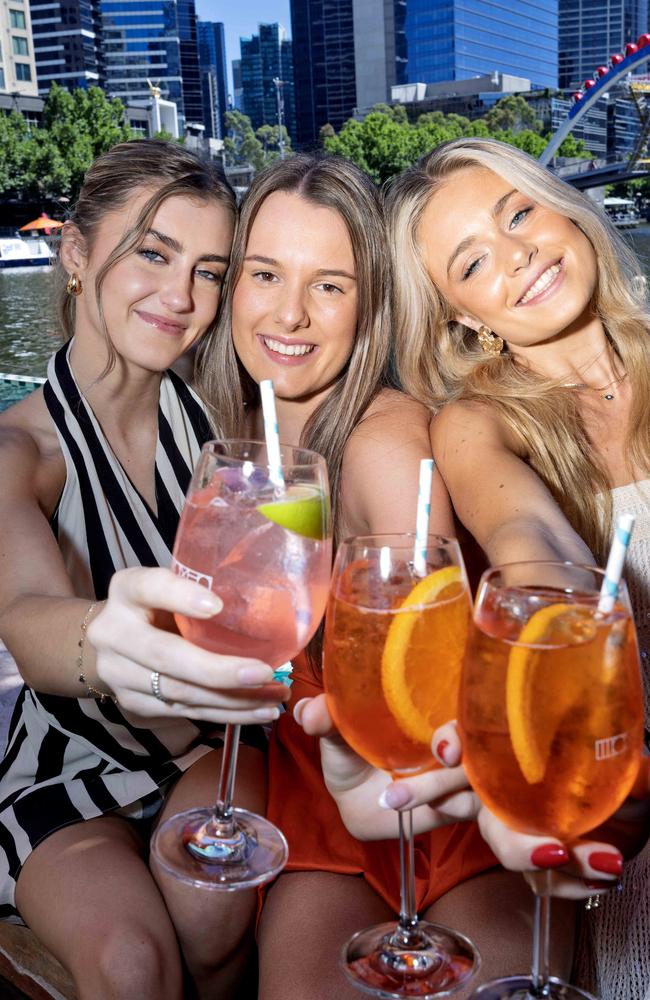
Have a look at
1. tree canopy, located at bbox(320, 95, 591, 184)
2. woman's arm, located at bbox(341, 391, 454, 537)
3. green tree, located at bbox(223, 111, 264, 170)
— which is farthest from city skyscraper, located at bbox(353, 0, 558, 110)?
woman's arm, located at bbox(341, 391, 454, 537)

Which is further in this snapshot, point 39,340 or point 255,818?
point 39,340

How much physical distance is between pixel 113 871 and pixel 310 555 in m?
0.82

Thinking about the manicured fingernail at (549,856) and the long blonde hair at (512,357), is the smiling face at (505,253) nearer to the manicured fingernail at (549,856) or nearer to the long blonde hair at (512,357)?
the long blonde hair at (512,357)

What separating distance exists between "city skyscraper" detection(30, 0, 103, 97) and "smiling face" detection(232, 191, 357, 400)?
3692 inches

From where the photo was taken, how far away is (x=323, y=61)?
11544cm

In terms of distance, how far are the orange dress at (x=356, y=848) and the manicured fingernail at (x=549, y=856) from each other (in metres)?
0.66

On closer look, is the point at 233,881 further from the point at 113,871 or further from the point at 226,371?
the point at 226,371

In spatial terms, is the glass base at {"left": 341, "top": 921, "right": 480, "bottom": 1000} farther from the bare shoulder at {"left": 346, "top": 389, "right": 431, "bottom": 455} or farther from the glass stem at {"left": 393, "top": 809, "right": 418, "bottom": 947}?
the bare shoulder at {"left": 346, "top": 389, "right": 431, "bottom": 455}

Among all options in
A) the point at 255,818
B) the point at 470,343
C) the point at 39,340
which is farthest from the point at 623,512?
the point at 39,340

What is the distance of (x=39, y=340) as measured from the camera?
17.5 m

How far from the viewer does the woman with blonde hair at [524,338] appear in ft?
6.15

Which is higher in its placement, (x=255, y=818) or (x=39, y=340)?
(x=255, y=818)

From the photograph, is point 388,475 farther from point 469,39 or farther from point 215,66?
point 215,66

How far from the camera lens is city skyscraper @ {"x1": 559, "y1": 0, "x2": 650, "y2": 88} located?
13075 cm
